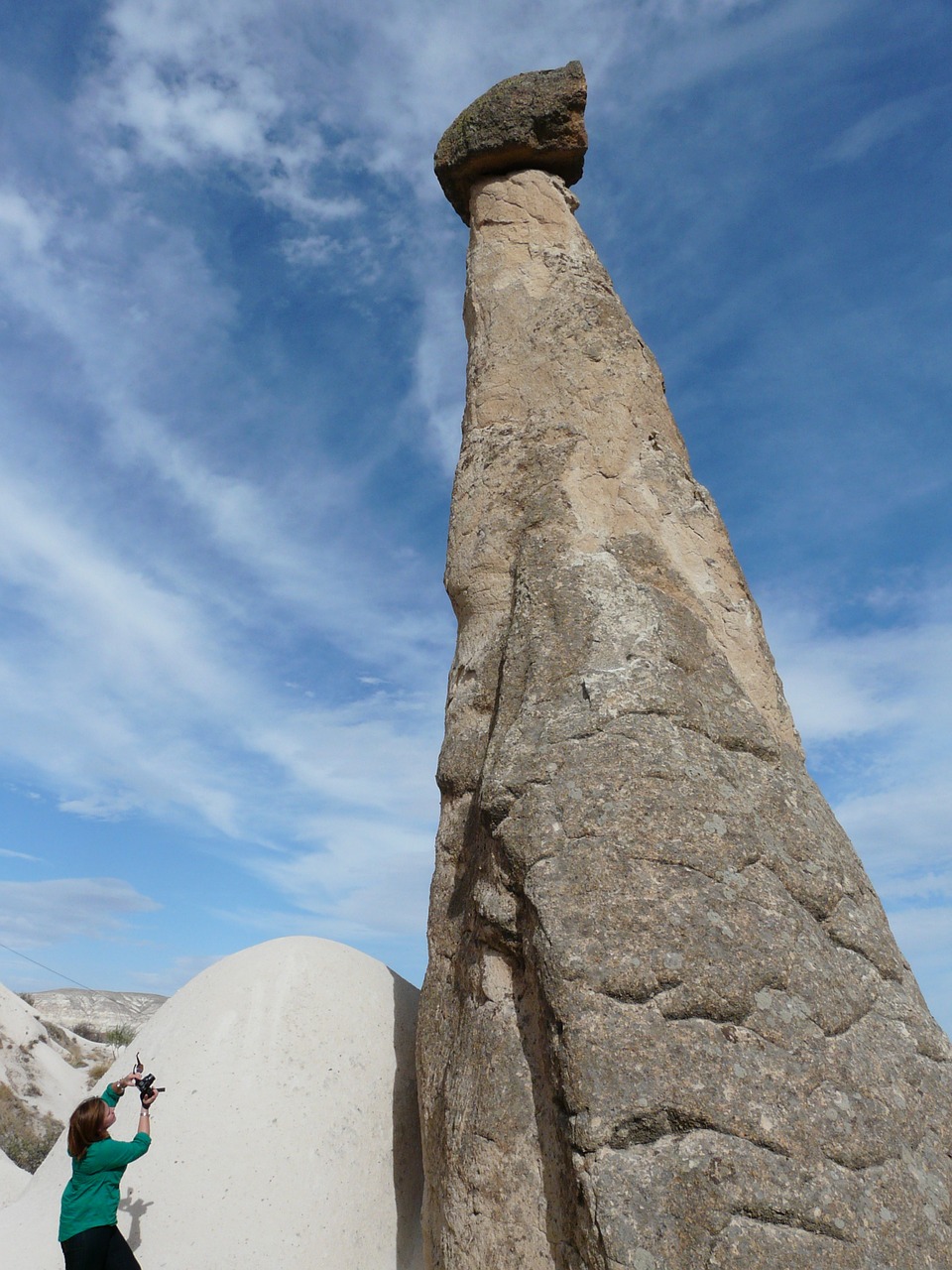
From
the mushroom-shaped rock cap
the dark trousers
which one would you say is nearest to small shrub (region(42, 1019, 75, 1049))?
the dark trousers

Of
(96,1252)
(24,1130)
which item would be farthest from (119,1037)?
(96,1252)

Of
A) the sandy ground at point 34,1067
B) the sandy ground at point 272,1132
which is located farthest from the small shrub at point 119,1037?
A: the sandy ground at point 272,1132

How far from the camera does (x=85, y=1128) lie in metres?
4.17

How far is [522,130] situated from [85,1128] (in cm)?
671

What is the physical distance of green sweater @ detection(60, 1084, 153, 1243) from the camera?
409 centimetres

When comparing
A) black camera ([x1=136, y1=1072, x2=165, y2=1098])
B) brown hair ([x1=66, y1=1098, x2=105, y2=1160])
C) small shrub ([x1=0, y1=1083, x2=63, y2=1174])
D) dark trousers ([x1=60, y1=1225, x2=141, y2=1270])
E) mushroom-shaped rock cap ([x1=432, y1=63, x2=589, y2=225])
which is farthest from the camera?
small shrub ([x1=0, y1=1083, x2=63, y2=1174])

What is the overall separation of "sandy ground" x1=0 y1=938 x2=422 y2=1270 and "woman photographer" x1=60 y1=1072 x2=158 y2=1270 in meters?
0.37

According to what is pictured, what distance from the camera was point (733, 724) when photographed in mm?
4270

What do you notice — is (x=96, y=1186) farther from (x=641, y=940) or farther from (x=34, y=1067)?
(x=34, y=1067)

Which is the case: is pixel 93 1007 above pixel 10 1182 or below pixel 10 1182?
above

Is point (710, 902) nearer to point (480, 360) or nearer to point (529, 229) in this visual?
point (480, 360)

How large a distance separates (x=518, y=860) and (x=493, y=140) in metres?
5.44

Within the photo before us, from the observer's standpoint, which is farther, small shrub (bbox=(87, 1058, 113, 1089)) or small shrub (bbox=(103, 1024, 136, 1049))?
small shrub (bbox=(103, 1024, 136, 1049))

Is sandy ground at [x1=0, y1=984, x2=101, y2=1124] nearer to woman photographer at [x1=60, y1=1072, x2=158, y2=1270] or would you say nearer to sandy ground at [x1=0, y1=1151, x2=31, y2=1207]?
sandy ground at [x1=0, y1=1151, x2=31, y2=1207]
